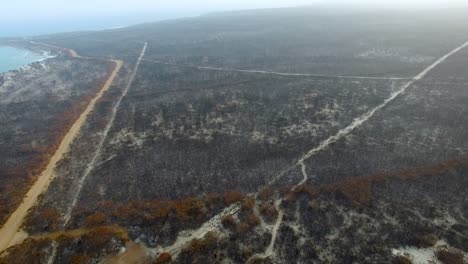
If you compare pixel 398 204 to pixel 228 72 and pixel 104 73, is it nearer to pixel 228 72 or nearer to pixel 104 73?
pixel 228 72

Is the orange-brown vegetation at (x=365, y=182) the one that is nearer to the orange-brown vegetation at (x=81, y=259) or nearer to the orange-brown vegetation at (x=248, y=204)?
the orange-brown vegetation at (x=248, y=204)

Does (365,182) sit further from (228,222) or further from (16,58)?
(16,58)

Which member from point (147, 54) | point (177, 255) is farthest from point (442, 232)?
point (147, 54)

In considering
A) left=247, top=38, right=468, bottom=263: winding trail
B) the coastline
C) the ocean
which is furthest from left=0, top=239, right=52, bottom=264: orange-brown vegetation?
the ocean

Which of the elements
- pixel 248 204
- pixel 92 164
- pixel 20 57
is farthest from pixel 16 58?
pixel 248 204

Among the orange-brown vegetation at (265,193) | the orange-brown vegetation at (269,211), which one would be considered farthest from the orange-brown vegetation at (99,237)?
the orange-brown vegetation at (265,193)

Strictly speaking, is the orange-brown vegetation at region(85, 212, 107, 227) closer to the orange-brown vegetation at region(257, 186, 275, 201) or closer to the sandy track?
the sandy track
